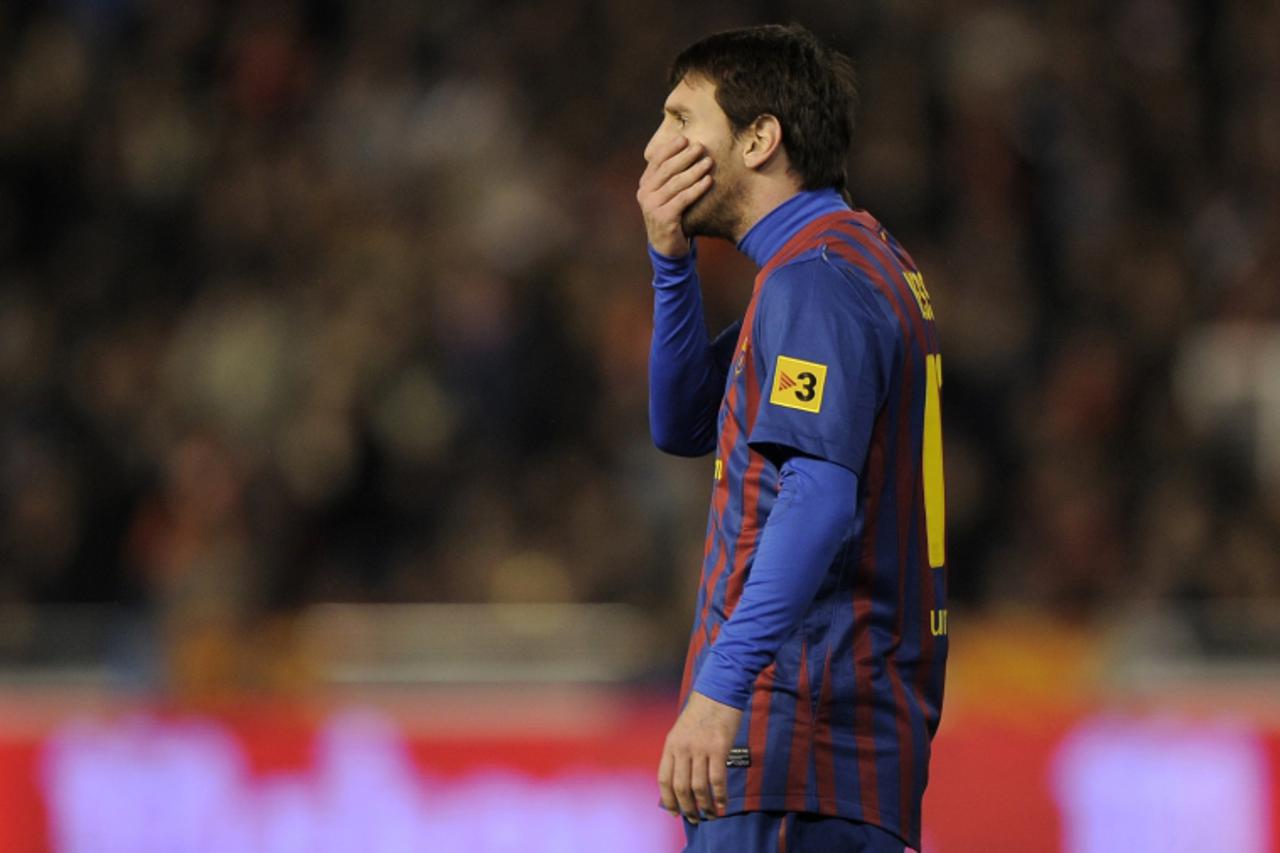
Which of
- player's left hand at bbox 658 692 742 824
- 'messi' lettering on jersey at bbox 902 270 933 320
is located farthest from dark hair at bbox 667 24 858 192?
player's left hand at bbox 658 692 742 824

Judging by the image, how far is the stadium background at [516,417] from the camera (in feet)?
21.7

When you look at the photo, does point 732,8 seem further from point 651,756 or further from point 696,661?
point 696,661

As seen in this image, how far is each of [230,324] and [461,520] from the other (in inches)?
64.8

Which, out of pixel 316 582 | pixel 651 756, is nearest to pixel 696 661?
pixel 651 756

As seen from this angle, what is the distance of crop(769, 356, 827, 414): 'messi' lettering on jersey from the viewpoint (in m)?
3.17

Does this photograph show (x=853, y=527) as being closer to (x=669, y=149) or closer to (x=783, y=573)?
(x=783, y=573)

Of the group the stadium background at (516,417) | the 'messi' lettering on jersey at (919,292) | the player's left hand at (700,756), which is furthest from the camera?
the stadium background at (516,417)

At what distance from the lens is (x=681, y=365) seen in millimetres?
3707

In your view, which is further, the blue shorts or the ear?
the ear

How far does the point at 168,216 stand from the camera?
34.0 feet

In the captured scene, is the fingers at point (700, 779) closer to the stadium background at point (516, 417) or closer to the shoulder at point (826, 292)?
the shoulder at point (826, 292)

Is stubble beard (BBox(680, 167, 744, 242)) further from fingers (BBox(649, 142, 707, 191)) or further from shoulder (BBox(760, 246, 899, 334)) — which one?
shoulder (BBox(760, 246, 899, 334))

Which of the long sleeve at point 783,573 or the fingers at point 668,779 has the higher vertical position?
the long sleeve at point 783,573

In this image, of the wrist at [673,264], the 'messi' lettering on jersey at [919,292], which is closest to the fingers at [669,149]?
the wrist at [673,264]
